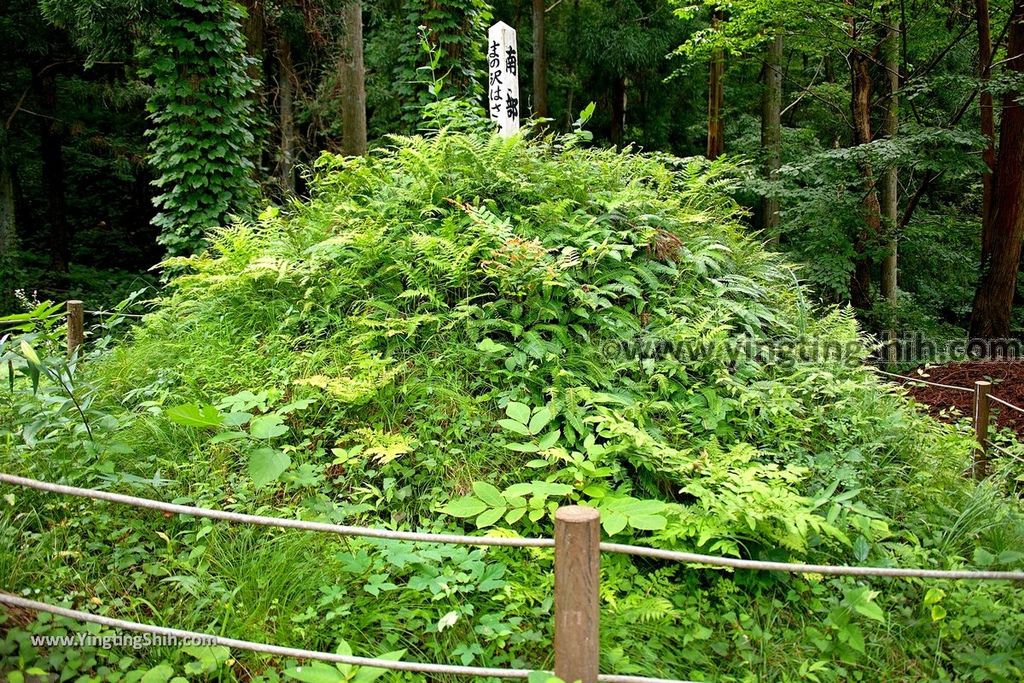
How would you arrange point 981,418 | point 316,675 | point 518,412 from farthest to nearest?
1. point 981,418
2. point 518,412
3. point 316,675

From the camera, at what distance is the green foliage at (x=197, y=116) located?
23.3 feet

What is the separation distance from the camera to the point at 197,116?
722 cm

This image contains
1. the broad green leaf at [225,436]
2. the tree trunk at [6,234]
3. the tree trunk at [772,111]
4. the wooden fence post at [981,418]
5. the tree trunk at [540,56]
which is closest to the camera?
the broad green leaf at [225,436]

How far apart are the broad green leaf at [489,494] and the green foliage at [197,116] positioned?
17.6ft

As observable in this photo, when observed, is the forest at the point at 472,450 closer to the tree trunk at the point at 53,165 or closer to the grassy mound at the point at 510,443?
the grassy mound at the point at 510,443

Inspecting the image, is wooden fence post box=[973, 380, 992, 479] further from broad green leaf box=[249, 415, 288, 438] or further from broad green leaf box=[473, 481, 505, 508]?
broad green leaf box=[249, 415, 288, 438]

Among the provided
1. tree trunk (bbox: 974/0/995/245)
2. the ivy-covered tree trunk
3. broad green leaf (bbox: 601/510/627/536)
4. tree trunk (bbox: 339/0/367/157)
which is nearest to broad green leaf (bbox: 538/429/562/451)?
broad green leaf (bbox: 601/510/627/536)

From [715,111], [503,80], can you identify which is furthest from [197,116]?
[715,111]

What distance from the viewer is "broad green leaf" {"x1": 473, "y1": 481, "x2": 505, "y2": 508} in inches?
120

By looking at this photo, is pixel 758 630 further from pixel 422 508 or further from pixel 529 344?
pixel 529 344

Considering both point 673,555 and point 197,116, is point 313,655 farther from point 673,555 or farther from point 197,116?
point 197,116

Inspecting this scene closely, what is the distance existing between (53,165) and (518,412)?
16883 millimetres

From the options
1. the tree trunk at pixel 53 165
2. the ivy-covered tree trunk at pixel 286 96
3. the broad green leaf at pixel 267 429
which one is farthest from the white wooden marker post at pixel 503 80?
the tree trunk at pixel 53 165

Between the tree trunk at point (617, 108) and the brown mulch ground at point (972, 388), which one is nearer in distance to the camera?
the brown mulch ground at point (972, 388)
